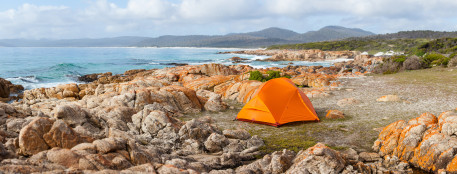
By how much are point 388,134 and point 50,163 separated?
10589 millimetres

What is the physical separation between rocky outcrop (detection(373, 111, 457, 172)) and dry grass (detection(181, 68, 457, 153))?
0.91 m

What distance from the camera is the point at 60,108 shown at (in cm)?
951

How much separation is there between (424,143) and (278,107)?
687 cm

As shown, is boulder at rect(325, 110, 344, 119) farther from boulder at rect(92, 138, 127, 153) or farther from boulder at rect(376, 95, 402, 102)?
boulder at rect(92, 138, 127, 153)

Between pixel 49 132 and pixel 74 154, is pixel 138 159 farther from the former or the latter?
pixel 49 132

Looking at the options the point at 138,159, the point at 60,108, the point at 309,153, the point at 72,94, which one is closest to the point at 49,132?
the point at 138,159

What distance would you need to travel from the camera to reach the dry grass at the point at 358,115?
11.2 meters

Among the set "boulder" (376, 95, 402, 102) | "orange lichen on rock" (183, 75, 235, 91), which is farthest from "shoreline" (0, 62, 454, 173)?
"orange lichen on rock" (183, 75, 235, 91)

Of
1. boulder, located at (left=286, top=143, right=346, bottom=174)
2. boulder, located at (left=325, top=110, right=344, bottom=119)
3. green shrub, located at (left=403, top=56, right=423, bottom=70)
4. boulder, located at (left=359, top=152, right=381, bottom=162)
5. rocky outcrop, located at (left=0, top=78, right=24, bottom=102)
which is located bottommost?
rocky outcrop, located at (left=0, top=78, right=24, bottom=102)

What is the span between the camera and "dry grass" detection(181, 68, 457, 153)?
36.8ft

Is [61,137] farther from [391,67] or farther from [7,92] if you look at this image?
[391,67]

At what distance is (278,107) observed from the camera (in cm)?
1448

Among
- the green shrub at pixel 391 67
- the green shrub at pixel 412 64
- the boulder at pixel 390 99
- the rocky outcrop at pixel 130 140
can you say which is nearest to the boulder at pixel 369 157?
the rocky outcrop at pixel 130 140

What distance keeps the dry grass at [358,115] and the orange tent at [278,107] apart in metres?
0.42
